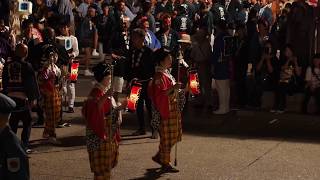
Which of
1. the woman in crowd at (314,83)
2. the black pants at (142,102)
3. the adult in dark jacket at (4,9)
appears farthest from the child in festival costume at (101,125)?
the adult in dark jacket at (4,9)

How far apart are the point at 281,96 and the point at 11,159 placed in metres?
8.83

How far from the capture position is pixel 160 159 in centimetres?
864

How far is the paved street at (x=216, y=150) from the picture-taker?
346 inches

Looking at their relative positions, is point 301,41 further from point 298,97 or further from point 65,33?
point 65,33

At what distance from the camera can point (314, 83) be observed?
41.0 feet

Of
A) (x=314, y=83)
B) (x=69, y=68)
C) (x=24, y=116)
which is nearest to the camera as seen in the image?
(x=24, y=116)

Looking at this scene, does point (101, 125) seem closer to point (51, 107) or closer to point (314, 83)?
point (51, 107)

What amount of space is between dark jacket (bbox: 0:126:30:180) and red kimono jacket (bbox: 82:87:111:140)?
225cm

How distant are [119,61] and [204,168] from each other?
3150 millimetres

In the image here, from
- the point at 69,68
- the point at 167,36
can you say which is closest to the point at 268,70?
the point at 167,36

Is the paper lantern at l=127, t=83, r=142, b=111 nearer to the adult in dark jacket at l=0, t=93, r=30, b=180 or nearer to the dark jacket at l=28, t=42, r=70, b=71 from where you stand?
the dark jacket at l=28, t=42, r=70, b=71

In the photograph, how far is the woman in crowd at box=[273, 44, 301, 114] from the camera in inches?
506

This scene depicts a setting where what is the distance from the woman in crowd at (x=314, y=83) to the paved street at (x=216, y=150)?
14.4 inches

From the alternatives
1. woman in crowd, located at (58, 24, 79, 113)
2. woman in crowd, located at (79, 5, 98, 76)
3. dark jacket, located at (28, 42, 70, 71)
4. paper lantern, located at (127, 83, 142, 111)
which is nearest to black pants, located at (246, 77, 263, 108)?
woman in crowd, located at (58, 24, 79, 113)
